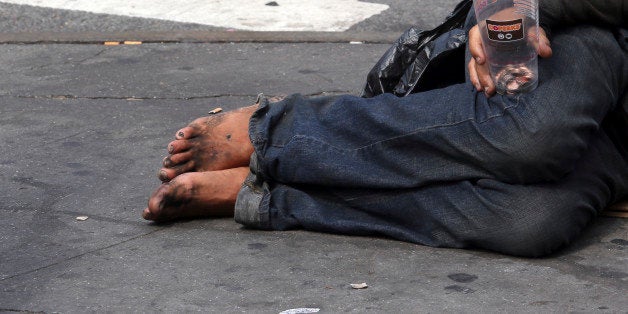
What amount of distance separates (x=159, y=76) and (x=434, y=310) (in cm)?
290

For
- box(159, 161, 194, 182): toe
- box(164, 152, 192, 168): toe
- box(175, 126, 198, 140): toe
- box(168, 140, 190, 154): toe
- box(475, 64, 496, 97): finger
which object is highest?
box(475, 64, 496, 97): finger

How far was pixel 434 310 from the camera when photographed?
9.20 feet

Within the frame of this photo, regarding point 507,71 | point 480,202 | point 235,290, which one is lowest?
point 235,290

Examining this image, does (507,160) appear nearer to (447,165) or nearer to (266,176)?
(447,165)

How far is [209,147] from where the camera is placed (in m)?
3.56

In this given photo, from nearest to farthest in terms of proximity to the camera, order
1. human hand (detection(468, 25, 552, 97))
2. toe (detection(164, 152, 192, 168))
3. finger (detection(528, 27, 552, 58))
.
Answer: finger (detection(528, 27, 552, 58)) < human hand (detection(468, 25, 552, 97)) < toe (detection(164, 152, 192, 168))

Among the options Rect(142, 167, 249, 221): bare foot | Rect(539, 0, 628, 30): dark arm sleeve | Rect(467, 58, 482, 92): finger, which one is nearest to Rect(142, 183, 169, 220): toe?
Rect(142, 167, 249, 221): bare foot

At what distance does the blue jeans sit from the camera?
121 inches

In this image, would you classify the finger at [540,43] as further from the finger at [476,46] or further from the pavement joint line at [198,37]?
the pavement joint line at [198,37]

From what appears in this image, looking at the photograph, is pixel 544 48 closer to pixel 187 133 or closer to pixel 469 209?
pixel 469 209

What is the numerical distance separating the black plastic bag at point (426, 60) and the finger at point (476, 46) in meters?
0.20

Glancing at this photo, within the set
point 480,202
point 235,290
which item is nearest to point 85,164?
point 235,290

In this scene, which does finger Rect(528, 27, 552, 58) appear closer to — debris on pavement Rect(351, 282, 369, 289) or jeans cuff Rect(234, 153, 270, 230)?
debris on pavement Rect(351, 282, 369, 289)

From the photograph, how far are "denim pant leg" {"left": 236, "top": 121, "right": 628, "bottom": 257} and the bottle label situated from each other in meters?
0.40
